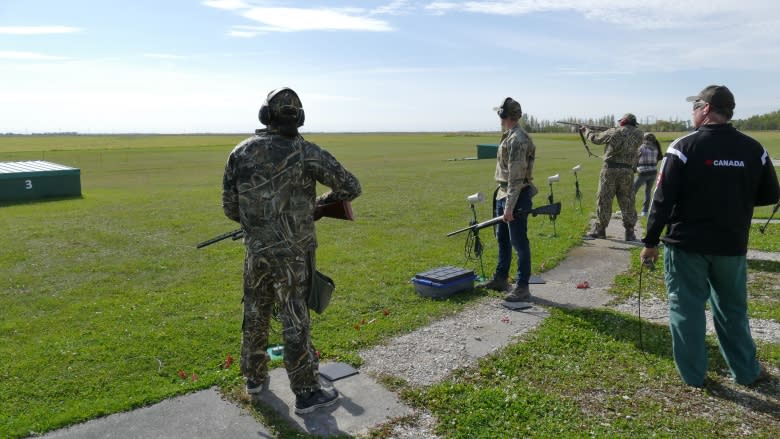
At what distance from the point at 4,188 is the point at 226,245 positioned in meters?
12.0

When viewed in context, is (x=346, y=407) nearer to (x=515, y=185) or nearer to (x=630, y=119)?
(x=515, y=185)

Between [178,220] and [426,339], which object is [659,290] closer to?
[426,339]

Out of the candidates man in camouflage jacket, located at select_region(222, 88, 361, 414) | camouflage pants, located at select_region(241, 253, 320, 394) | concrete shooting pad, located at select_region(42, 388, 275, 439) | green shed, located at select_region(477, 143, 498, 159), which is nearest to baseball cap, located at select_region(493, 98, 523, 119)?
man in camouflage jacket, located at select_region(222, 88, 361, 414)

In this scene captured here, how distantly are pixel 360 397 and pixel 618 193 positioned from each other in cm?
824

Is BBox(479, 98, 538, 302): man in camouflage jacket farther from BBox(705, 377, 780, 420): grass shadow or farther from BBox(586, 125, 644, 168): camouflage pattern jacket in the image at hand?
BBox(586, 125, 644, 168): camouflage pattern jacket

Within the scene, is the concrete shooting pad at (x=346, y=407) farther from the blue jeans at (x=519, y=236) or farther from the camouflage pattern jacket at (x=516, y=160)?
the camouflage pattern jacket at (x=516, y=160)

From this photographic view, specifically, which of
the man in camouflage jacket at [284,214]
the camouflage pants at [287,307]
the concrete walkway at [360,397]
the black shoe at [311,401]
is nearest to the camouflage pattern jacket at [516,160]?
the concrete walkway at [360,397]

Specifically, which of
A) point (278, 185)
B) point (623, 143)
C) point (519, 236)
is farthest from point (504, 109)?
point (623, 143)

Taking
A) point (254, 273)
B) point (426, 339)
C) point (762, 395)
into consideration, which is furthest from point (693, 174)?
point (254, 273)

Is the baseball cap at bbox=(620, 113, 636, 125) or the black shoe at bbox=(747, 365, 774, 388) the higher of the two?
the baseball cap at bbox=(620, 113, 636, 125)

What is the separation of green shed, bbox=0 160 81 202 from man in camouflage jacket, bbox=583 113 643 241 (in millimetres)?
18203

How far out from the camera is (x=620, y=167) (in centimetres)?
1104

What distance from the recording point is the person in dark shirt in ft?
15.3

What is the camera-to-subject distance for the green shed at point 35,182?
62.6 ft
